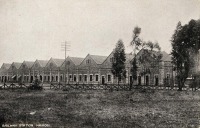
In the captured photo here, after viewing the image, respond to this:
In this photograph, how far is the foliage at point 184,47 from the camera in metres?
32.1

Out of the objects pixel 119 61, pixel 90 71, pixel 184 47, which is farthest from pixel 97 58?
pixel 184 47

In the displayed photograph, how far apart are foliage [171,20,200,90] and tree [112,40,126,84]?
1014 centimetres

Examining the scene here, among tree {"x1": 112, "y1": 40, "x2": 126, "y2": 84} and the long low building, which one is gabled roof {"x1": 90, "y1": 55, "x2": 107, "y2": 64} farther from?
tree {"x1": 112, "y1": 40, "x2": 126, "y2": 84}

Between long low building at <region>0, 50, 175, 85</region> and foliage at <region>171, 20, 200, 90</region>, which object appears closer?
foliage at <region>171, 20, 200, 90</region>

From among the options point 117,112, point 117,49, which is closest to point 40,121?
point 117,112

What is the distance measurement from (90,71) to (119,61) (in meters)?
Answer: 13.8

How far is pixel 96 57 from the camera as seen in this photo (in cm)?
5900

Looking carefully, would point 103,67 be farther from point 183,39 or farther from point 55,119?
point 55,119

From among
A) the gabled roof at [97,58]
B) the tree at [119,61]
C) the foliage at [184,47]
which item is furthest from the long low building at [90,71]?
the foliage at [184,47]

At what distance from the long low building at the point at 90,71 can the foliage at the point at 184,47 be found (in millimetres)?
5619

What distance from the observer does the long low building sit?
1817 inches

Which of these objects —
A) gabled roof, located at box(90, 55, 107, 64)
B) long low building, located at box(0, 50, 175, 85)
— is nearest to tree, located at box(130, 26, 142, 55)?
long low building, located at box(0, 50, 175, 85)

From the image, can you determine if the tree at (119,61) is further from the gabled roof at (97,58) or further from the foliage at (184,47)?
the gabled roof at (97,58)

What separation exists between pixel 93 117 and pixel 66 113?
1.63 metres
